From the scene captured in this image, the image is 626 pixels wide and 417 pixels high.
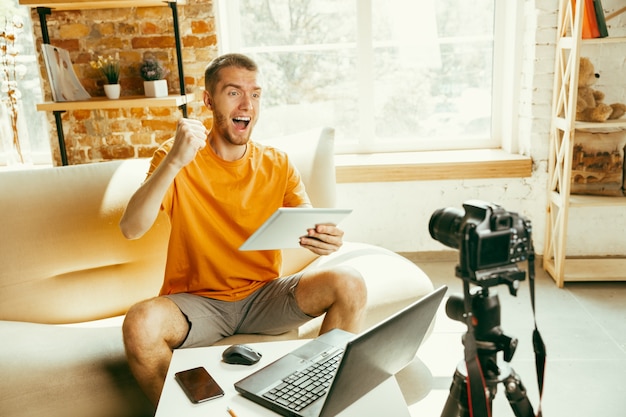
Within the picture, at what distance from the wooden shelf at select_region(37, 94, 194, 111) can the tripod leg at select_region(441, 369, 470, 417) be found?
2.06 metres

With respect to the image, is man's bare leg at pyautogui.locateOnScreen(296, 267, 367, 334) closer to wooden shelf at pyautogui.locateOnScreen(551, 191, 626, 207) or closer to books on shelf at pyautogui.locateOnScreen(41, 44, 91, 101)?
wooden shelf at pyautogui.locateOnScreen(551, 191, 626, 207)

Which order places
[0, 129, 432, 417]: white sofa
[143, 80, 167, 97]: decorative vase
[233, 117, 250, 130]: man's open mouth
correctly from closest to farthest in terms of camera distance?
[0, 129, 432, 417]: white sofa, [233, 117, 250, 130]: man's open mouth, [143, 80, 167, 97]: decorative vase

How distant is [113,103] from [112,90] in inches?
5.3

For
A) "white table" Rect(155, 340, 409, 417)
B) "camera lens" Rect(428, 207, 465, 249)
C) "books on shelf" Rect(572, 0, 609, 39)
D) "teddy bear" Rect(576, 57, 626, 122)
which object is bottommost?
"white table" Rect(155, 340, 409, 417)

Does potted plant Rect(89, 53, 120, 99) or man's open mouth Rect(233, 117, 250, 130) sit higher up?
potted plant Rect(89, 53, 120, 99)

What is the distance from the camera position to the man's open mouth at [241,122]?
1.76 meters

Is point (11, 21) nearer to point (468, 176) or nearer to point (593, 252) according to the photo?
point (468, 176)

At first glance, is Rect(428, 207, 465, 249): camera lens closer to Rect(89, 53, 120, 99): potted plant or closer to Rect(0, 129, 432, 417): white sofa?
Rect(0, 129, 432, 417): white sofa

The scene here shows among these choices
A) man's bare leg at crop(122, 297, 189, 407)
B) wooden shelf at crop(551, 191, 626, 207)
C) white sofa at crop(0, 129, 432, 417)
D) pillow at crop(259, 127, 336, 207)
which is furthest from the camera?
wooden shelf at crop(551, 191, 626, 207)

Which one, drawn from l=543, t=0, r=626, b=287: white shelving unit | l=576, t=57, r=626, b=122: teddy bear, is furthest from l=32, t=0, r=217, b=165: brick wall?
l=576, t=57, r=626, b=122: teddy bear

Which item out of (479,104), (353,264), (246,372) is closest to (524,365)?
(353,264)

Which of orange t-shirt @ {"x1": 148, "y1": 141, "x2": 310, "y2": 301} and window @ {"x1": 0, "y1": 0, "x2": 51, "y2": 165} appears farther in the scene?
window @ {"x1": 0, "y1": 0, "x2": 51, "y2": 165}

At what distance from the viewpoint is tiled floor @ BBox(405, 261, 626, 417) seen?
1.84m

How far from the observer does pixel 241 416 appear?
1055mm
